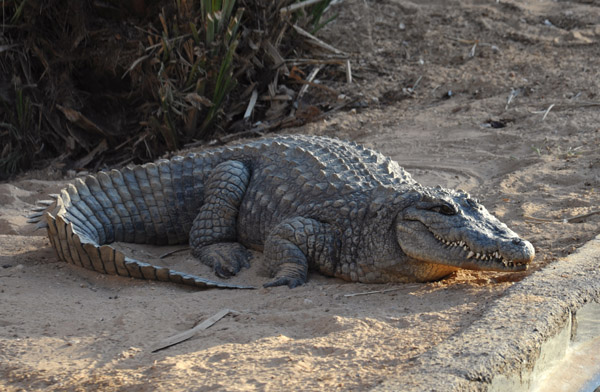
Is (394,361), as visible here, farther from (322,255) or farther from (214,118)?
(214,118)

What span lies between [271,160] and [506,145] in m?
2.52

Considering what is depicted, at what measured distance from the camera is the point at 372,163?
4551 mm

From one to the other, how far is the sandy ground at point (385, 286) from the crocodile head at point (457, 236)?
0.49 feet

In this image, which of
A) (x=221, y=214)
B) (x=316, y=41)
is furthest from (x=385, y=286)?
(x=316, y=41)

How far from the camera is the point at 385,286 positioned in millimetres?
3955

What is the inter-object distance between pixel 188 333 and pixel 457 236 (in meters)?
1.52

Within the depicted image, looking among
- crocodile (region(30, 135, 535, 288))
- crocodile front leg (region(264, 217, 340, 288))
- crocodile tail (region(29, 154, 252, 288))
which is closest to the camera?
crocodile (region(30, 135, 535, 288))

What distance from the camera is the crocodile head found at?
11.8 ft

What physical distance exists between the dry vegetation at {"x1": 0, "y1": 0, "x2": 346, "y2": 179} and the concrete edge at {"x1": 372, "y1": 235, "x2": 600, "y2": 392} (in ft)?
14.3

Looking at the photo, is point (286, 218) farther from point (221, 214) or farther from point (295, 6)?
point (295, 6)

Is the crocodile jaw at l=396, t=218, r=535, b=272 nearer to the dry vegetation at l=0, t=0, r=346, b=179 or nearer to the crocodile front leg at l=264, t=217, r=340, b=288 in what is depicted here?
the crocodile front leg at l=264, t=217, r=340, b=288

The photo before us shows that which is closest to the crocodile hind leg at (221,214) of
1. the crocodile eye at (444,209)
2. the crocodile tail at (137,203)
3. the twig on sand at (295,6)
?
the crocodile tail at (137,203)

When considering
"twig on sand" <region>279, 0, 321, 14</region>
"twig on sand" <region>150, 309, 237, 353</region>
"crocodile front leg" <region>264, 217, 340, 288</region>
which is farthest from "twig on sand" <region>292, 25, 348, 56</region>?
"twig on sand" <region>150, 309, 237, 353</region>

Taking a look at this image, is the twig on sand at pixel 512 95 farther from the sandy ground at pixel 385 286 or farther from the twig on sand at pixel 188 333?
the twig on sand at pixel 188 333
